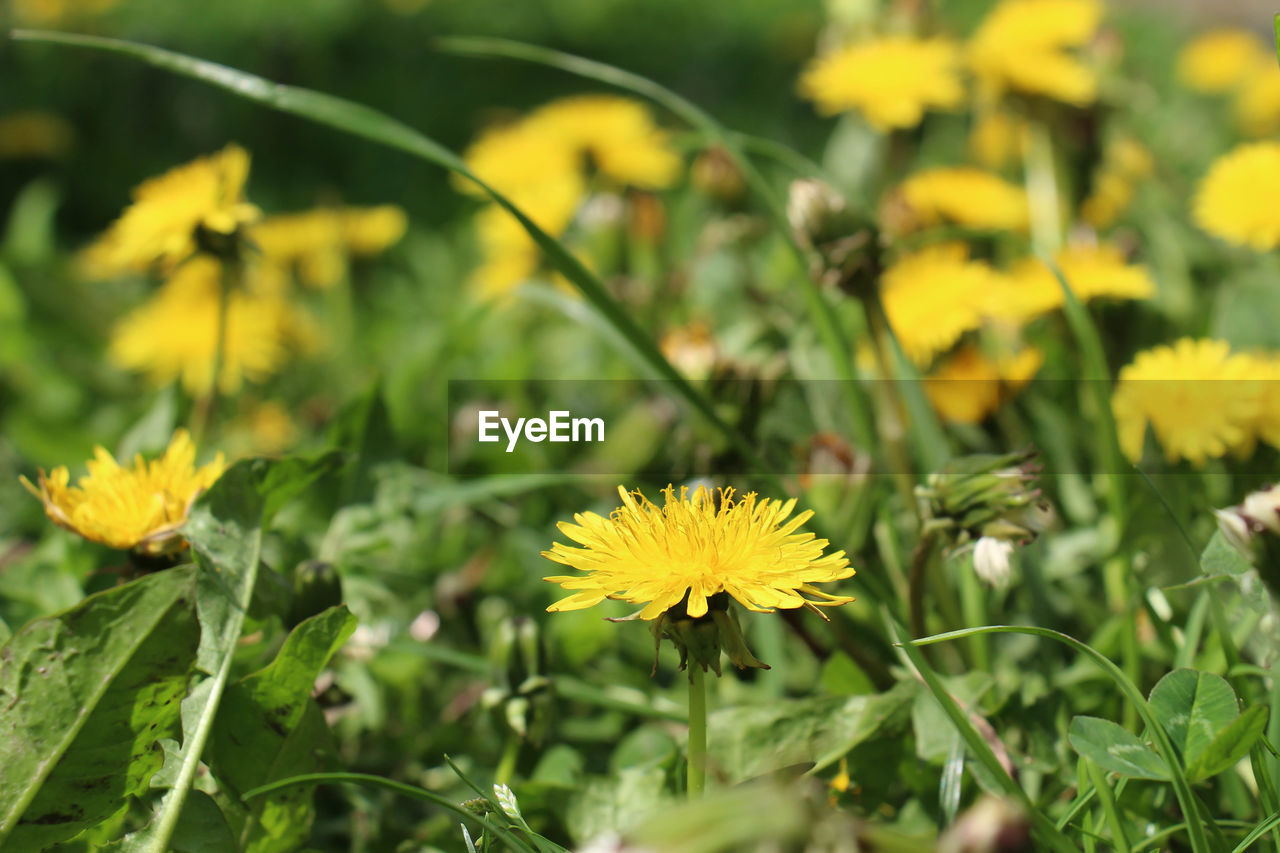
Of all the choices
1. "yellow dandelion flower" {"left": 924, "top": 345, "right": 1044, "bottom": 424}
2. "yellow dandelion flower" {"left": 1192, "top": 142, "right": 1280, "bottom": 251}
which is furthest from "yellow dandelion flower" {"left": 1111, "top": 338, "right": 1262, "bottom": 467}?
"yellow dandelion flower" {"left": 1192, "top": 142, "right": 1280, "bottom": 251}

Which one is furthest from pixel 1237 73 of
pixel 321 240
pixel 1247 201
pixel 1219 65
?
pixel 321 240

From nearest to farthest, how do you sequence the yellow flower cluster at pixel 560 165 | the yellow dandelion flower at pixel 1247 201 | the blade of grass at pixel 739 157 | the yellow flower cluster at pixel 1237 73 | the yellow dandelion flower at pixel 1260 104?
the blade of grass at pixel 739 157
the yellow dandelion flower at pixel 1247 201
the yellow flower cluster at pixel 560 165
the yellow dandelion flower at pixel 1260 104
the yellow flower cluster at pixel 1237 73

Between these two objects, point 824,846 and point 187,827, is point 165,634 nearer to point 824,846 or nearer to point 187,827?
point 187,827

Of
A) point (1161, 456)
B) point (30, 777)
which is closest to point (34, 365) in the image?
point (30, 777)

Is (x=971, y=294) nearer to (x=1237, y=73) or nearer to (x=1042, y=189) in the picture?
(x=1042, y=189)

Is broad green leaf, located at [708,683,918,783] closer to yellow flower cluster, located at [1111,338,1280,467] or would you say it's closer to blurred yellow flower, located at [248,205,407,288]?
yellow flower cluster, located at [1111,338,1280,467]

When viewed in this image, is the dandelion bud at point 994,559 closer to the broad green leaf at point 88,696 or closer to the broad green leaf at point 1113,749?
the broad green leaf at point 1113,749

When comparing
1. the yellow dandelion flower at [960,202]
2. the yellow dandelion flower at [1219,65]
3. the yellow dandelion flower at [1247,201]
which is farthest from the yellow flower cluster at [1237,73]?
the yellow dandelion flower at [1247,201]
